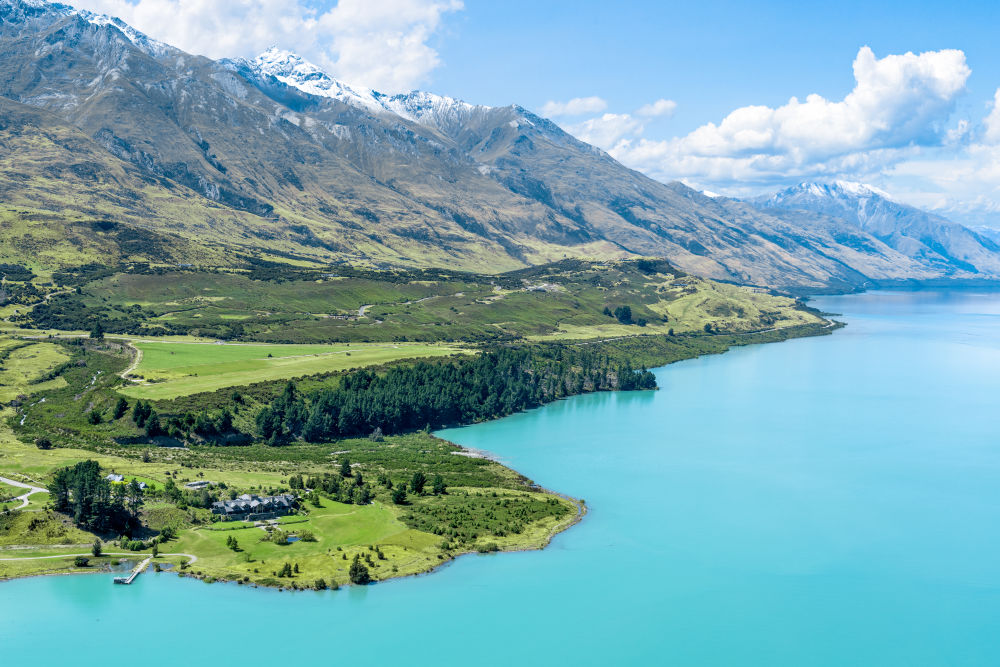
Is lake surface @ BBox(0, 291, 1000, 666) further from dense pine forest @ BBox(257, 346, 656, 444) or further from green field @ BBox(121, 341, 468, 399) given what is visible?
green field @ BBox(121, 341, 468, 399)

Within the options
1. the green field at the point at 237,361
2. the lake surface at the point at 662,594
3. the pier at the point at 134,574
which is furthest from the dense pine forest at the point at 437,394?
the pier at the point at 134,574

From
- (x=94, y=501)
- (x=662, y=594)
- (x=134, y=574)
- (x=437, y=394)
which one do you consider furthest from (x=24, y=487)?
(x=437, y=394)

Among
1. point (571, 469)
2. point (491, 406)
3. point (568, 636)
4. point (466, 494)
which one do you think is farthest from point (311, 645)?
point (491, 406)

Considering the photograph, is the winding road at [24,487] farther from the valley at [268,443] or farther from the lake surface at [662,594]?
the lake surface at [662,594]

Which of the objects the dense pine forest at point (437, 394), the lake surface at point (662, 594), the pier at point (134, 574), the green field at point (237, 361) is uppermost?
the green field at point (237, 361)

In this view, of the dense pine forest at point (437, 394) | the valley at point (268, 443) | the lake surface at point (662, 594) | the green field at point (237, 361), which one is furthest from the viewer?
the green field at point (237, 361)

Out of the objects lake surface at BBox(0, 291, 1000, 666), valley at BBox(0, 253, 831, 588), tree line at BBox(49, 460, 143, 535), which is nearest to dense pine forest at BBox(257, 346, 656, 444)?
valley at BBox(0, 253, 831, 588)

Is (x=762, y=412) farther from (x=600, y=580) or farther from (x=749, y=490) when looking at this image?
(x=600, y=580)
